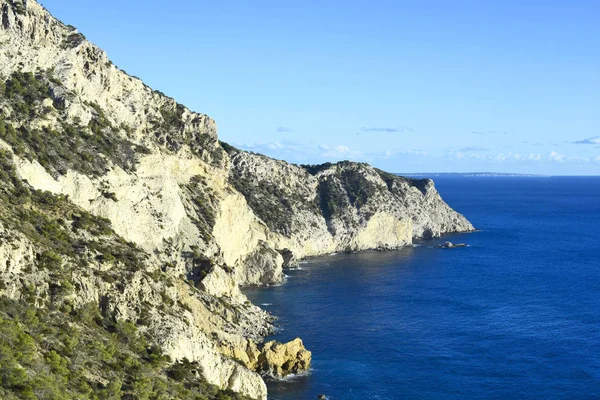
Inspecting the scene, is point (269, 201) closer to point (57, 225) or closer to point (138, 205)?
point (138, 205)

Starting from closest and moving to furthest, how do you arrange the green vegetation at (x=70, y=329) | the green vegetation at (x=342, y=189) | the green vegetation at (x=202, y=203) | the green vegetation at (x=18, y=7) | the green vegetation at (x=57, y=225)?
the green vegetation at (x=70, y=329) → the green vegetation at (x=57, y=225) → the green vegetation at (x=18, y=7) → the green vegetation at (x=202, y=203) → the green vegetation at (x=342, y=189)

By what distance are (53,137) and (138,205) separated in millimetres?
14435

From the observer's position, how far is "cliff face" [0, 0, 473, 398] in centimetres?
6266

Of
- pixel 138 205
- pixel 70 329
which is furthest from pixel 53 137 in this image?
pixel 70 329

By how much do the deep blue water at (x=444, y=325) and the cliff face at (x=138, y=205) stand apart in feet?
27.2

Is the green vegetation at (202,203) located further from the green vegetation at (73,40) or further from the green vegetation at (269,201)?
the green vegetation at (269,201)

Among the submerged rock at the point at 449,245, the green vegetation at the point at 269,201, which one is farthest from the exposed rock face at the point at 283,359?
the submerged rock at the point at 449,245

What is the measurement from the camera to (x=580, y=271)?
13775 cm

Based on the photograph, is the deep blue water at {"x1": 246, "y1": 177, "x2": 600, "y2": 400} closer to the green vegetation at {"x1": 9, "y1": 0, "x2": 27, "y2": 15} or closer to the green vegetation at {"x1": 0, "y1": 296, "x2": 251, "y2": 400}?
the green vegetation at {"x1": 0, "y1": 296, "x2": 251, "y2": 400}

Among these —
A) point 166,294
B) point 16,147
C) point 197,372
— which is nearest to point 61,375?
point 197,372

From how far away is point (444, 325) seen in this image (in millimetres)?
96875

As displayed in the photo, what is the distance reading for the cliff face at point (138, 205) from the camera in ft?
206

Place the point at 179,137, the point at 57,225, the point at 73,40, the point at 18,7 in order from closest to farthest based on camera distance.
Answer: the point at 57,225 < the point at 18,7 < the point at 73,40 < the point at 179,137

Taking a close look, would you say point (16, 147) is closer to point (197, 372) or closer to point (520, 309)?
point (197, 372)
